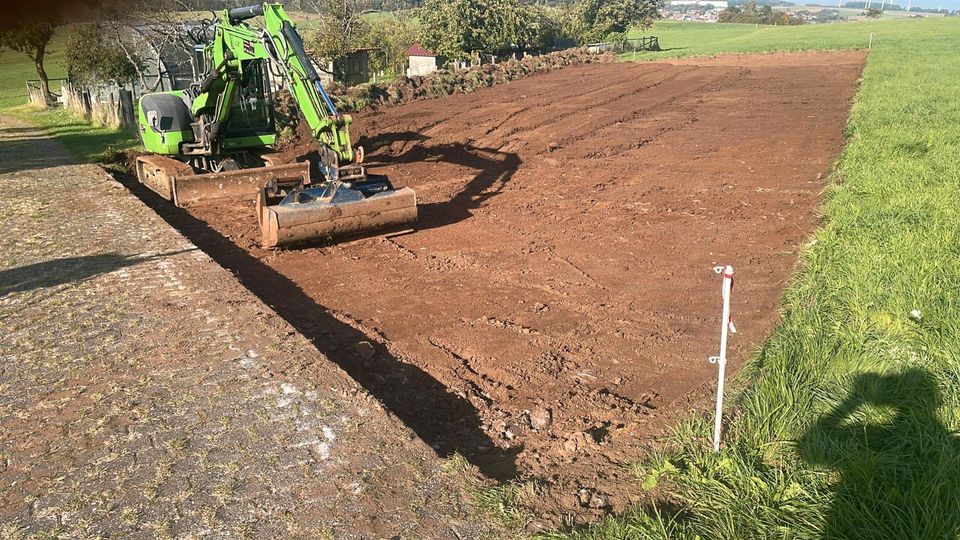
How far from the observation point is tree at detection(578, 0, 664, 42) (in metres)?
62.4

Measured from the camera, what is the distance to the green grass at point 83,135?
17.5 m

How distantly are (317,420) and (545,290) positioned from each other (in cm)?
359

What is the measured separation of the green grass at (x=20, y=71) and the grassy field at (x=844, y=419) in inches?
1546

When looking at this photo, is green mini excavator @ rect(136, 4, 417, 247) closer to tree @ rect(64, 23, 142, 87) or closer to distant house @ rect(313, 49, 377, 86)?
tree @ rect(64, 23, 142, 87)

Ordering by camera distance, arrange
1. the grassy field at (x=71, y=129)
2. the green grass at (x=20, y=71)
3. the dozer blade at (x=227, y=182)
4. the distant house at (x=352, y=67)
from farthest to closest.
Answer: the green grass at (x=20, y=71)
the distant house at (x=352, y=67)
the grassy field at (x=71, y=129)
the dozer blade at (x=227, y=182)

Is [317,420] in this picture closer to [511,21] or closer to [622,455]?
[622,455]

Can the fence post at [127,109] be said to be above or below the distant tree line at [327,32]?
below

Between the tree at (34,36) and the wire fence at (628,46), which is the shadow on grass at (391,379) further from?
the wire fence at (628,46)

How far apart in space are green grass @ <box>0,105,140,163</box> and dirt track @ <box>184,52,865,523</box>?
6827 mm

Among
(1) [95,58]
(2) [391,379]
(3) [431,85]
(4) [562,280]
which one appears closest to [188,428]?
(2) [391,379]

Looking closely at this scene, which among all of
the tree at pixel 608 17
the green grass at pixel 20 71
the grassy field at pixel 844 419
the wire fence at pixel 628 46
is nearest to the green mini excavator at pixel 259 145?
the grassy field at pixel 844 419

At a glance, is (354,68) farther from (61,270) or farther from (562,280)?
(562,280)

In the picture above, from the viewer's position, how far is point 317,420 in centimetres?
462

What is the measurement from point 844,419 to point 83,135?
23019mm
